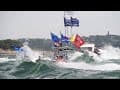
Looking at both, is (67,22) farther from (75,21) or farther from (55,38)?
(55,38)

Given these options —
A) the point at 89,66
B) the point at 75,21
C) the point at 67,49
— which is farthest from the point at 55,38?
the point at 89,66

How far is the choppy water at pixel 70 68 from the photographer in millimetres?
2414

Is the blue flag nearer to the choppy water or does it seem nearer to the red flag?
the red flag

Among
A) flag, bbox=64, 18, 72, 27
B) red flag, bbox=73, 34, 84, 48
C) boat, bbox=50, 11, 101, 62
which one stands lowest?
boat, bbox=50, 11, 101, 62

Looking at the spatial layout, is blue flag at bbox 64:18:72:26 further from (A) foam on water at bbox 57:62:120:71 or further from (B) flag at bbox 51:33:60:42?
(A) foam on water at bbox 57:62:120:71

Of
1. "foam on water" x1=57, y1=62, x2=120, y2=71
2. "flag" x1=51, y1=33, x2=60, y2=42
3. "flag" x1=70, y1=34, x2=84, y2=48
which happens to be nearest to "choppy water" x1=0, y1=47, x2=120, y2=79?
"foam on water" x1=57, y1=62, x2=120, y2=71

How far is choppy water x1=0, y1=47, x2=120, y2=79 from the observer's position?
95.0 inches

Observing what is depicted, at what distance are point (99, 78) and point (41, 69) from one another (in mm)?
657

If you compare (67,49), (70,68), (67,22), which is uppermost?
(67,22)

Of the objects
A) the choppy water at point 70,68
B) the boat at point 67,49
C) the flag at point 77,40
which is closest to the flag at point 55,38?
the boat at point 67,49

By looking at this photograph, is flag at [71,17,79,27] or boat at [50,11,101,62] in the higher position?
→ flag at [71,17,79,27]

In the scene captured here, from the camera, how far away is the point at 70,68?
2.44 metres

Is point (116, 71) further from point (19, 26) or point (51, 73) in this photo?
point (19, 26)

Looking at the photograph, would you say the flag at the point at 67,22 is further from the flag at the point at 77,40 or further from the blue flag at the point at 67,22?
the flag at the point at 77,40
